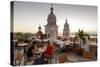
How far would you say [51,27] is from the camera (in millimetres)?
2217

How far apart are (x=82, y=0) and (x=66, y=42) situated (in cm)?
57

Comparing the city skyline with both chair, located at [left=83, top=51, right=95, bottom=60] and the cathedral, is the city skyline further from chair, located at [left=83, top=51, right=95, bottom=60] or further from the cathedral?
chair, located at [left=83, top=51, right=95, bottom=60]

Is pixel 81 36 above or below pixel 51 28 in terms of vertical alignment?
below

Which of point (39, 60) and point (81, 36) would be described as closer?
point (39, 60)

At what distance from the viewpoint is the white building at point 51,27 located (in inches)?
86.8

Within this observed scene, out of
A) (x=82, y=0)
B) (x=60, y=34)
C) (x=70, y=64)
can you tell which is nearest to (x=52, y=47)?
(x=60, y=34)

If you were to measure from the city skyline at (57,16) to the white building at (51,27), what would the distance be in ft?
0.12

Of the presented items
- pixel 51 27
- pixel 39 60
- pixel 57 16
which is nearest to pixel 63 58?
pixel 39 60

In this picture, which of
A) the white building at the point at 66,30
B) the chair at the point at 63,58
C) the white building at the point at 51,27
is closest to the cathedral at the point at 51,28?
the white building at the point at 51,27

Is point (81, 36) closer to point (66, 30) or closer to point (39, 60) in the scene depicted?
point (66, 30)

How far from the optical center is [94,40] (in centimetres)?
244

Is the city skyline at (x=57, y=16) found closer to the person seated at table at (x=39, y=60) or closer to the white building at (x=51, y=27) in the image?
the white building at (x=51, y=27)

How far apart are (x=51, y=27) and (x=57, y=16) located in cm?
16
